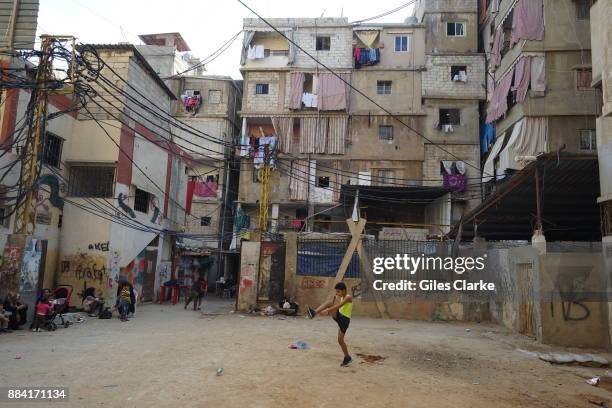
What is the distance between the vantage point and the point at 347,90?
30.6 m

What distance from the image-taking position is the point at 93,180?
1856cm

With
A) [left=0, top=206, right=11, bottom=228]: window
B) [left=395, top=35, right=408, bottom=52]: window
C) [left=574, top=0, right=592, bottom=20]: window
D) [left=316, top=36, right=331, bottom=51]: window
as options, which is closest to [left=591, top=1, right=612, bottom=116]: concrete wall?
[left=574, top=0, right=592, bottom=20]: window

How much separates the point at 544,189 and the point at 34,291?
47.3 ft

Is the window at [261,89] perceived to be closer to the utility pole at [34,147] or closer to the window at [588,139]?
the window at [588,139]

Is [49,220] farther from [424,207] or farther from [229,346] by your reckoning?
[424,207]

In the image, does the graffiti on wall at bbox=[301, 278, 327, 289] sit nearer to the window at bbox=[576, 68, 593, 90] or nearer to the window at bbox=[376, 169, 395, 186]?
the window at bbox=[376, 169, 395, 186]

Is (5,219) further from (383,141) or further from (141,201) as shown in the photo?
(383,141)

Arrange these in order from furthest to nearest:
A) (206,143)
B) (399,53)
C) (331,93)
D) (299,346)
A: (206,143) → (399,53) → (331,93) → (299,346)

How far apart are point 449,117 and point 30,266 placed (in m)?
25.6

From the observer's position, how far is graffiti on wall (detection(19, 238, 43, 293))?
12195 millimetres

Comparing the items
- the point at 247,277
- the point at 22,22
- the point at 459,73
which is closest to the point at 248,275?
the point at 247,277

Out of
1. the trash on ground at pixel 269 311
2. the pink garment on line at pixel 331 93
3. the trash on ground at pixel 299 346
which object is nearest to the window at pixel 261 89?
the pink garment on line at pixel 331 93

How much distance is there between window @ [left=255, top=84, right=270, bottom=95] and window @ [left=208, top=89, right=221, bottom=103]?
3111mm

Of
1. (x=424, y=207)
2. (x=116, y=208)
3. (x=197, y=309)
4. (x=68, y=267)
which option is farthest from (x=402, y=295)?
(x=424, y=207)
